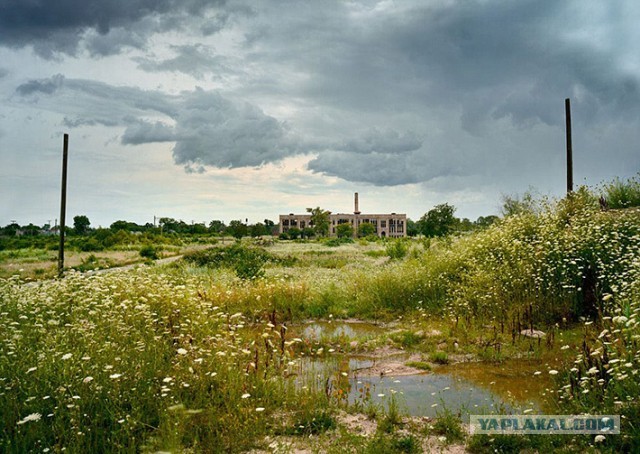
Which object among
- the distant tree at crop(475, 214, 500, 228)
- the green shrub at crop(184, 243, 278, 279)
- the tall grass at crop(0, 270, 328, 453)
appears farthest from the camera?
the green shrub at crop(184, 243, 278, 279)

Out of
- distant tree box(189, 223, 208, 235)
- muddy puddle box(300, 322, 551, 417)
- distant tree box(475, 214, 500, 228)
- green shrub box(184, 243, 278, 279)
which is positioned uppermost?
distant tree box(189, 223, 208, 235)

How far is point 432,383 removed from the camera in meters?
7.46

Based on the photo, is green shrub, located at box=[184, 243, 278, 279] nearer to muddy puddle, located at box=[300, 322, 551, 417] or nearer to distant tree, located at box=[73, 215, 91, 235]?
muddy puddle, located at box=[300, 322, 551, 417]

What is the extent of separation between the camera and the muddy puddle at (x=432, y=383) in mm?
6195

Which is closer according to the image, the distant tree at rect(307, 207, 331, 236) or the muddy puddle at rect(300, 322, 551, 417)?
the muddy puddle at rect(300, 322, 551, 417)

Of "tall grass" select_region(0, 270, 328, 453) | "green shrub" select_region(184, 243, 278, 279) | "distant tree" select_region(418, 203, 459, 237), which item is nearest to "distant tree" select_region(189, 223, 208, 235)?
"distant tree" select_region(418, 203, 459, 237)

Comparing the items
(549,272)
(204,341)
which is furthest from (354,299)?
(204,341)

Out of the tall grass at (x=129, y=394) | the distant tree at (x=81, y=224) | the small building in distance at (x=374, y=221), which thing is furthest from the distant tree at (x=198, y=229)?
the tall grass at (x=129, y=394)

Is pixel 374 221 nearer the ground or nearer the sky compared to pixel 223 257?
nearer the sky

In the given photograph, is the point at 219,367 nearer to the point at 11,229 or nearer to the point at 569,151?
the point at 569,151

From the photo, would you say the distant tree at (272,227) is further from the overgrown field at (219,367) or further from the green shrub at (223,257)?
the overgrown field at (219,367)

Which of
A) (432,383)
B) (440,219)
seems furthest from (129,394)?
(440,219)

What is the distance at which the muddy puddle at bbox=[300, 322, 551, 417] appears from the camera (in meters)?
6.20

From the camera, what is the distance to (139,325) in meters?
6.89
